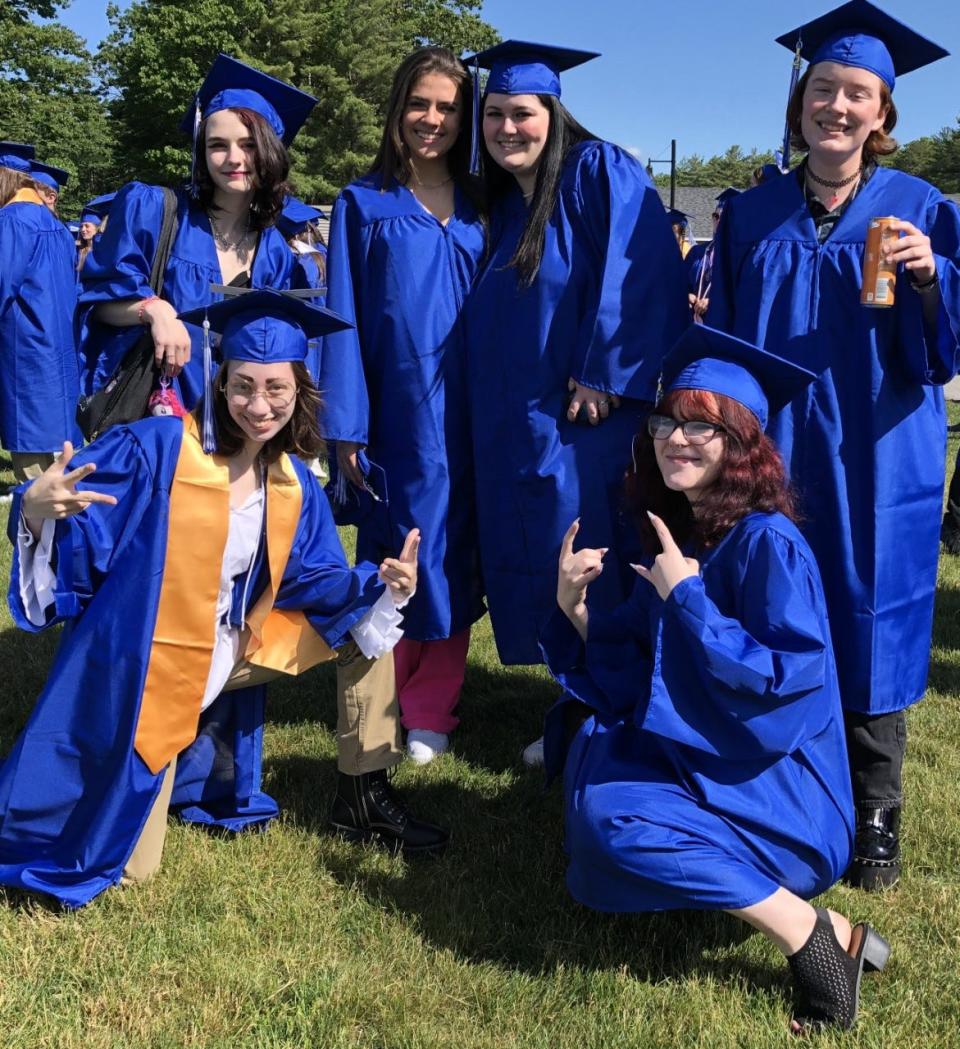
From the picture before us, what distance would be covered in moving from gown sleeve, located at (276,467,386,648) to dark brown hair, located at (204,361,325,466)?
0.09 m

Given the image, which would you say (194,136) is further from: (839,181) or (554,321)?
(839,181)

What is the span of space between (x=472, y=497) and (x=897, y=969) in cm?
192

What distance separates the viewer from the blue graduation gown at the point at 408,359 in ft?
11.6

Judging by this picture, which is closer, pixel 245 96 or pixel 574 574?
pixel 574 574

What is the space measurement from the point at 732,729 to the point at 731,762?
0.09 meters

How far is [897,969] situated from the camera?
2664 millimetres

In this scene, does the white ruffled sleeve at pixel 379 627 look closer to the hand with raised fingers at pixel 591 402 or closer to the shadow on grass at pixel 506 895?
Answer: the shadow on grass at pixel 506 895

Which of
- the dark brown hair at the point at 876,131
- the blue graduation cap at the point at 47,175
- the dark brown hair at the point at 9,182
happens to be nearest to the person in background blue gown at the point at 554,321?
the dark brown hair at the point at 876,131

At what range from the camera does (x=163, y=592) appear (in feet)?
9.36

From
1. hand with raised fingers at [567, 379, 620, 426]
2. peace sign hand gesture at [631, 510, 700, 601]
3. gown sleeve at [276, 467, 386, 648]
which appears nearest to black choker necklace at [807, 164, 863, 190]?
hand with raised fingers at [567, 379, 620, 426]

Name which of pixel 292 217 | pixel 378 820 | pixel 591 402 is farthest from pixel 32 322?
pixel 378 820

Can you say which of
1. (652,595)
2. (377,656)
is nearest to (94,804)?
(377,656)

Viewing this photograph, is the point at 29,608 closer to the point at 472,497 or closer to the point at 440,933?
the point at 440,933

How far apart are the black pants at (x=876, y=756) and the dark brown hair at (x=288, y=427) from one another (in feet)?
5.52
